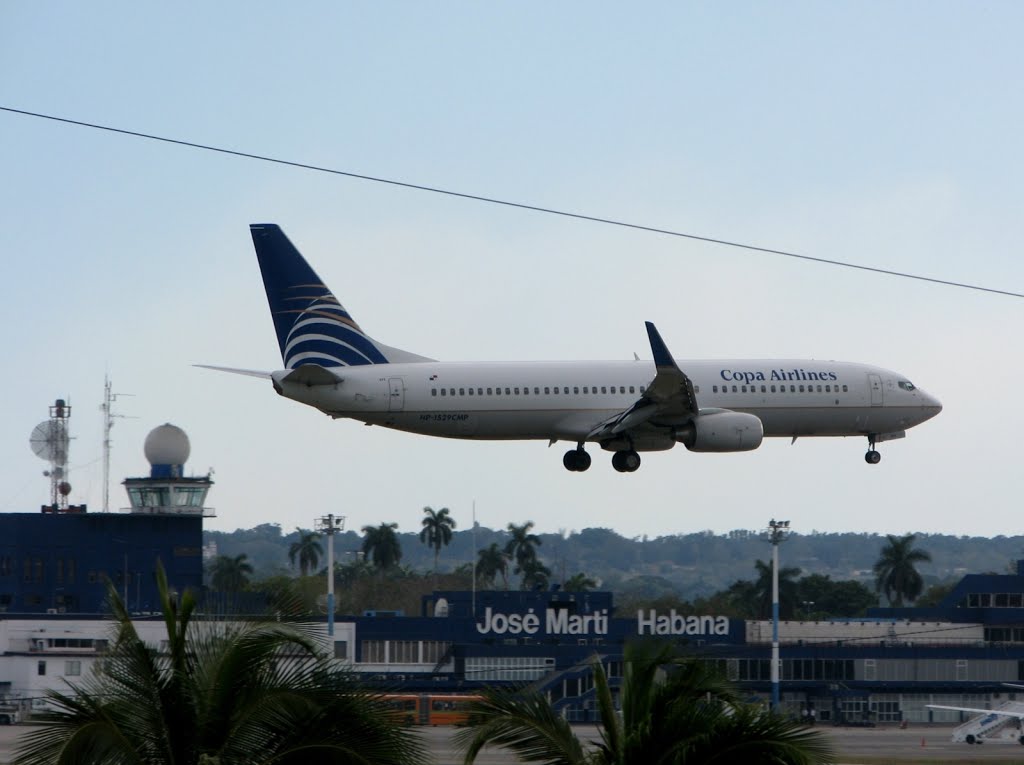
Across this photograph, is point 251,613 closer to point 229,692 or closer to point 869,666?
point 229,692

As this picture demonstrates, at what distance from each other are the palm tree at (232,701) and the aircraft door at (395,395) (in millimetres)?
34636

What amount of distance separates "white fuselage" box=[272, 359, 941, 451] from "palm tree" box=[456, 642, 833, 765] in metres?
33.3

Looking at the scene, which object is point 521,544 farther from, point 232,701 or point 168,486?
point 232,701

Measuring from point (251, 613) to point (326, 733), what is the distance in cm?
160

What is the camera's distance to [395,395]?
2077 inches

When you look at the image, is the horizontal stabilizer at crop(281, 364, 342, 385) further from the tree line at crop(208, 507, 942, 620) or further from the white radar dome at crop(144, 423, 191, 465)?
the tree line at crop(208, 507, 942, 620)

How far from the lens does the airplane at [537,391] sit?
52750 mm

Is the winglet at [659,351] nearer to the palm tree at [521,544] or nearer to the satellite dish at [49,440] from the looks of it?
the satellite dish at [49,440]

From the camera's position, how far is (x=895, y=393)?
60250 millimetres

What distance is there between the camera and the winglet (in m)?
52.0

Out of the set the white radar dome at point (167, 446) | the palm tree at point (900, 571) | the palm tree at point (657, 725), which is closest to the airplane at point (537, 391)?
the palm tree at point (657, 725)

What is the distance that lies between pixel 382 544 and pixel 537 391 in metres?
141

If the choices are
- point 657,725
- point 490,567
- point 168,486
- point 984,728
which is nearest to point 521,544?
point 490,567

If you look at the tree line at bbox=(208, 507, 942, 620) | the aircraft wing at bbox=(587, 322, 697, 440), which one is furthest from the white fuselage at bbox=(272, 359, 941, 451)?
the tree line at bbox=(208, 507, 942, 620)
